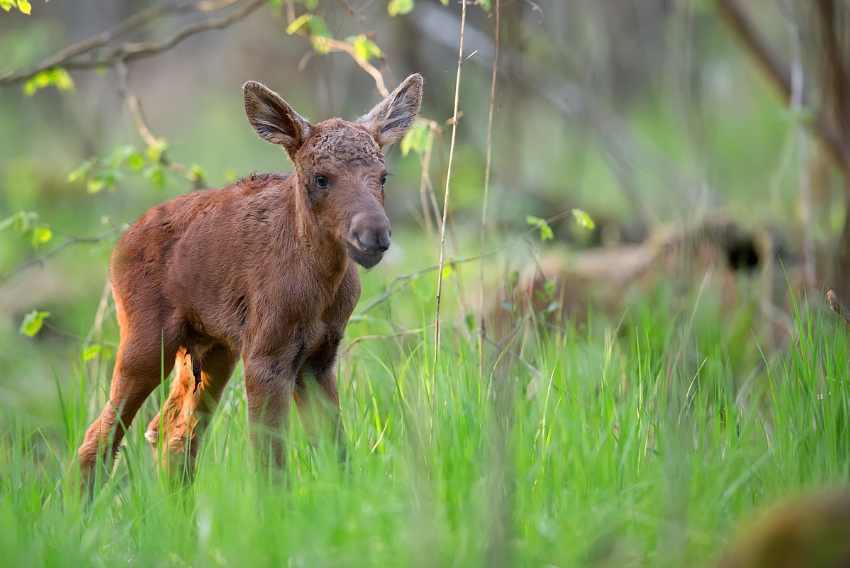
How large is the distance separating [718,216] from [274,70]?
43.2 feet

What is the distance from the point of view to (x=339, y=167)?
4.97 metres

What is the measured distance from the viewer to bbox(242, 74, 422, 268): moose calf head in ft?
15.4

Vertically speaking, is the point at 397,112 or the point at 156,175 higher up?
the point at 397,112

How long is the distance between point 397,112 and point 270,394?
1465 mm

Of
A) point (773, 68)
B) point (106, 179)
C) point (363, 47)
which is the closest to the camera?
point (363, 47)

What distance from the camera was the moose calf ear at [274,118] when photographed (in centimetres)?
514

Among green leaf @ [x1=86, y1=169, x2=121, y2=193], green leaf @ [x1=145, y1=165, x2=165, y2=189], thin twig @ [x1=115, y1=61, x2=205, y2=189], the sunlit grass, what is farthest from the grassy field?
thin twig @ [x1=115, y1=61, x2=205, y2=189]

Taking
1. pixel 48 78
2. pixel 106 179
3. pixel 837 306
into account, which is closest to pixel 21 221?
pixel 106 179

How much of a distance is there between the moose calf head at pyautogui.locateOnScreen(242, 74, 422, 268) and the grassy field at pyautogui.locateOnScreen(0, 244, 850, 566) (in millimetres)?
684

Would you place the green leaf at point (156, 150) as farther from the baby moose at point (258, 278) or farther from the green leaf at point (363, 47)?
the green leaf at point (363, 47)

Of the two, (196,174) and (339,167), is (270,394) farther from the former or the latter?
(196,174)

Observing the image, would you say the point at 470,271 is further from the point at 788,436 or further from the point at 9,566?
the point at 9,566

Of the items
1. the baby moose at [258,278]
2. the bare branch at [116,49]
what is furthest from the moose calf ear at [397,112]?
the bare branch at [116,49]

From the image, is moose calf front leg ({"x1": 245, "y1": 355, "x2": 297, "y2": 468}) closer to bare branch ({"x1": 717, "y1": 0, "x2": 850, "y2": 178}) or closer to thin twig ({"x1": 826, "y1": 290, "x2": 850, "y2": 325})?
thin twig ({"x1": 826, "y1": 290, "x2": 850, "y2": 325})
